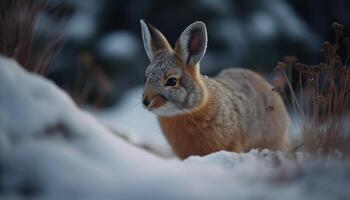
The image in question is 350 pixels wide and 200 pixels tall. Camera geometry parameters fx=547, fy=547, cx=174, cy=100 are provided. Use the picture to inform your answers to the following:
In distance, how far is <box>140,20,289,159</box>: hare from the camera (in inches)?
155

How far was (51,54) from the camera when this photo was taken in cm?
378

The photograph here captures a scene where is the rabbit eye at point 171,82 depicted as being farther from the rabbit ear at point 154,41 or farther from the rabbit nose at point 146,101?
the rabbit ear at point 154,41

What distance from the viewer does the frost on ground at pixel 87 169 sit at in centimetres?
199

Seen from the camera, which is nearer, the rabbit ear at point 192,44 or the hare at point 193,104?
the hare at point 193,104

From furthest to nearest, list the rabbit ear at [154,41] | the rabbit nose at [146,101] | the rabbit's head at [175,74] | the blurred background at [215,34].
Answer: the blurred background at [215,34] < the rabbit ear at [154,41] < the rabbit's head at [175,74] < the rabbit nose at [146,101]

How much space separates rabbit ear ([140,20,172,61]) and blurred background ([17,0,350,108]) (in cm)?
523

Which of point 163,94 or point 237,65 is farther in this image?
point 237,65

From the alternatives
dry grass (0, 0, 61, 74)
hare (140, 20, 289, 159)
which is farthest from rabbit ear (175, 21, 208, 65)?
dry grass (0, 0, 61, 74)

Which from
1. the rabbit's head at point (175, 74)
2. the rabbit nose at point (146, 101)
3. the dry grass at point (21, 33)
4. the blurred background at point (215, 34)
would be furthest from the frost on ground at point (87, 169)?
the blurred background at point (215, 34)

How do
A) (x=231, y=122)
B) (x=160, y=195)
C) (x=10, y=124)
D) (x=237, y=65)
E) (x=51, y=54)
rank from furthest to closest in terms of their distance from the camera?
1. (x=237, y=65)
2. (x=231, y=122)
3. (x=51, y=54)
4. (x=10, y=124)
5. (x=160, y=195)

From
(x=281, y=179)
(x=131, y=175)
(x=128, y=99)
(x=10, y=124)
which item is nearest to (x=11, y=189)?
(x=10, y=124)

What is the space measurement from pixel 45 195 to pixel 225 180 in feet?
2.26

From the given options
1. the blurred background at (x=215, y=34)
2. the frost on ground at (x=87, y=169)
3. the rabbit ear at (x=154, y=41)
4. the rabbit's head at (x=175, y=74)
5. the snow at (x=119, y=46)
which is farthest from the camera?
the snow at (x=119, y=46)

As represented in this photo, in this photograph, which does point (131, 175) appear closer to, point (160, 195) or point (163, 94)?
point (160, 195)
